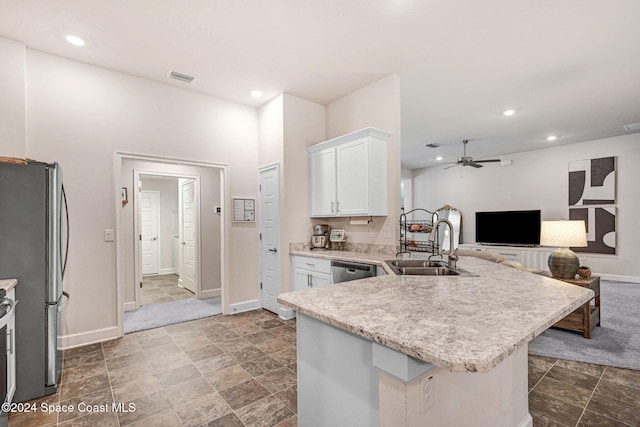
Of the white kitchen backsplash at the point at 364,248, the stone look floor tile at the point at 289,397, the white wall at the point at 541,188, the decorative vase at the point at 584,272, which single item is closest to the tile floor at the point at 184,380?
the stone look floor tile at the point at 289,397

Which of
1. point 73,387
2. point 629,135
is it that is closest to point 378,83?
point 73,387

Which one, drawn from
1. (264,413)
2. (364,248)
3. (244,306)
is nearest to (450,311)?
(264,413)

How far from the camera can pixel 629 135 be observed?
5.86 metres

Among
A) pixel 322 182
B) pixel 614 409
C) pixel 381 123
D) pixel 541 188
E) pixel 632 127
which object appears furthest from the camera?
pixel 541 188

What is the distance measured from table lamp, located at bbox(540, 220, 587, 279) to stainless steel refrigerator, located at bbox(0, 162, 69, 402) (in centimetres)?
476

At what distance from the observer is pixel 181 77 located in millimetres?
3562

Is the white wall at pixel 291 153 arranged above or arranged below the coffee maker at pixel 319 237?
above

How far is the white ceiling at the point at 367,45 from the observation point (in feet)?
8.00

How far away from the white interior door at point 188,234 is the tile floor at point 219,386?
2.18 m

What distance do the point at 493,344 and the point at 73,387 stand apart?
2.95 meters

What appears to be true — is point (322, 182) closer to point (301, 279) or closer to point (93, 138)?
point (301, 279)

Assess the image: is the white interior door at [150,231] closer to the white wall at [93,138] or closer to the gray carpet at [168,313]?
the gray carpet at [168,313]

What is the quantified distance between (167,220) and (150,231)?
17.2 inches

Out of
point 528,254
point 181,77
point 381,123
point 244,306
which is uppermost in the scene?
point 181,77
